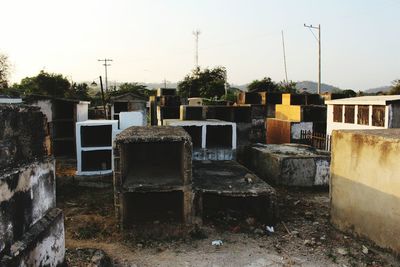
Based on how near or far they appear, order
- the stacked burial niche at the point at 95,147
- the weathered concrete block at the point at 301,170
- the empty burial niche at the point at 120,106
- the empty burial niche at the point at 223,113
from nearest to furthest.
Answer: the weathered concrete block at the point at 301,170, the stacked burial niche at the point at 95,147, the empty burial niche at the point at 223,113, the empty burial niche at the point at 120,106

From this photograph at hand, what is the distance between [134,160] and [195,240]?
156 inches

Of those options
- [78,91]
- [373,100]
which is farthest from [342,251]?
[78,91]

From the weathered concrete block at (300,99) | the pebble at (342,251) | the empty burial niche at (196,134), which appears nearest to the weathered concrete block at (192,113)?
the empty burial niche at (196,134)

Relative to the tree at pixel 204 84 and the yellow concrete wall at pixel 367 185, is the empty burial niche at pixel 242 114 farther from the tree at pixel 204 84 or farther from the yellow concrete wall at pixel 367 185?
the tree at pixel 204 84

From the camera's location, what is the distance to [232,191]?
8891mm

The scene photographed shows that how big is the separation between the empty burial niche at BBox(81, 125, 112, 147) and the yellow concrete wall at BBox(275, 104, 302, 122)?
34.5 ft

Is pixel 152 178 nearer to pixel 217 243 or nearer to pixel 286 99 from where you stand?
pixel 217 243

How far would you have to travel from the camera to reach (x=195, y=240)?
8.26 meters

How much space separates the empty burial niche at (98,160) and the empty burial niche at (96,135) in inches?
12.1

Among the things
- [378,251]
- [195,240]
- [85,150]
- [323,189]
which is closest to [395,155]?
[378,251]

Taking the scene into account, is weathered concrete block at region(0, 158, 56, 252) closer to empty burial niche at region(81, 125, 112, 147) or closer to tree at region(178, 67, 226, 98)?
empty burial niche at region(81, 125, 112, 147)

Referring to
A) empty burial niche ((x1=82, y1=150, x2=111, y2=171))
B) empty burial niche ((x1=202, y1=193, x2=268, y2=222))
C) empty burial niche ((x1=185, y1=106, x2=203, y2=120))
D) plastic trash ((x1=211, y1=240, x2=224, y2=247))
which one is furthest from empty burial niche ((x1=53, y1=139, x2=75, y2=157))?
plastic trash ((x1=211, y1=240, x2=224, y2=247))

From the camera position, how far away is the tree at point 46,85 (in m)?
40.3

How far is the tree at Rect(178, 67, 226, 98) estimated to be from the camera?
155ft
